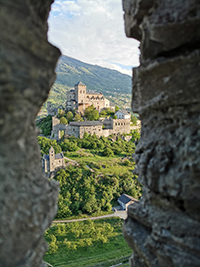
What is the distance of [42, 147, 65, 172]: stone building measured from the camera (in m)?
43.0

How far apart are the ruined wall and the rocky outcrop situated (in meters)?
3.06

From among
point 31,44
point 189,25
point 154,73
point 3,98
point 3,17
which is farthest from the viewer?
point 154,73

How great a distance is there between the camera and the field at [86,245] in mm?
27250

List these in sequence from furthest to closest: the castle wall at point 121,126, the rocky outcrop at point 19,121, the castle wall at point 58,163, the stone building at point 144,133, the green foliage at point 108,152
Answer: the castle wall at point 121,126 < the green foliage at point 108,152 < the castle wall at point 58,163 < the stone building at point 144,133 < the rocky outcrop at point 19,121

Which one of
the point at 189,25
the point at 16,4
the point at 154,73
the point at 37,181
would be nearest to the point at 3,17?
the point at 16,4

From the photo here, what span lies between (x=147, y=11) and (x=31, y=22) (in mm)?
3588

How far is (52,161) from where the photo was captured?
4350cm

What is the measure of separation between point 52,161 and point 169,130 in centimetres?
4005

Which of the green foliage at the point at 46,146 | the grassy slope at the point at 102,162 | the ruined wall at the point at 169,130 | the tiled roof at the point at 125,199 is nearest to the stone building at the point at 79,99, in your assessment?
the green foliage at the point at 46,146

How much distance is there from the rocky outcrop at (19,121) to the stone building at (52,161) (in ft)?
129

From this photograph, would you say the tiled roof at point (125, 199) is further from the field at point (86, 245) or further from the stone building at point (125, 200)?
the field at point (86, 245)

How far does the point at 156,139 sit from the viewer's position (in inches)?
243

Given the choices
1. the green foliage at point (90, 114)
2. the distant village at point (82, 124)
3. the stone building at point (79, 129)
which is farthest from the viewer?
the green foliage at point (90, 114)

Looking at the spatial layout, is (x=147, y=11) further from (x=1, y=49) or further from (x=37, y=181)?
(x=37, y=181)
